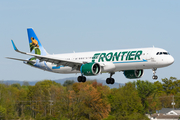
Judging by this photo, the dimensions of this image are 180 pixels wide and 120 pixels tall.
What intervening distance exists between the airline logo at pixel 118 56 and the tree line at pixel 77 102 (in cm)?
7059

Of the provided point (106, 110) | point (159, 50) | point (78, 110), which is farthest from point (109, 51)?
point (106, 110)

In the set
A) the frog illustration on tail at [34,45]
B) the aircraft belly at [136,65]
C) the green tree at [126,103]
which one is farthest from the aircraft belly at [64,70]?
the green tree at [126,103]

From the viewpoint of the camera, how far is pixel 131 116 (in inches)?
5679

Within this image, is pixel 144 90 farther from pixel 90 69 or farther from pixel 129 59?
pixel 129 59

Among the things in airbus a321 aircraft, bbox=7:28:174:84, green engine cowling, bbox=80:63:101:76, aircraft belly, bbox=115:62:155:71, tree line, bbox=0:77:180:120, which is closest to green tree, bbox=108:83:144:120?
tree line, bbox=0:77:180:120

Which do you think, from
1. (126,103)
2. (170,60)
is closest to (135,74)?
(170,60)

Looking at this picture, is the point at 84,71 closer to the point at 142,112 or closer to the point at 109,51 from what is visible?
the point at 109,51

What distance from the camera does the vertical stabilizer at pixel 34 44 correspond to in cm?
7319

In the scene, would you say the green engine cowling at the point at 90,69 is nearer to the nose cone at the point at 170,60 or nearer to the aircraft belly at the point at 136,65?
the aircraft belly at the point at 136,65

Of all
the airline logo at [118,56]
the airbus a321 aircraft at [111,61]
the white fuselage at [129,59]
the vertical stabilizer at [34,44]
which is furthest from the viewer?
the vertical stabilizer at [34,44]

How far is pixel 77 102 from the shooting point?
436ft

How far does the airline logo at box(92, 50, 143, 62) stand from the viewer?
54594 mm

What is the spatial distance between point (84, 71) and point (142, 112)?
109 metres

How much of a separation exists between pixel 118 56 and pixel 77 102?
79251mm
